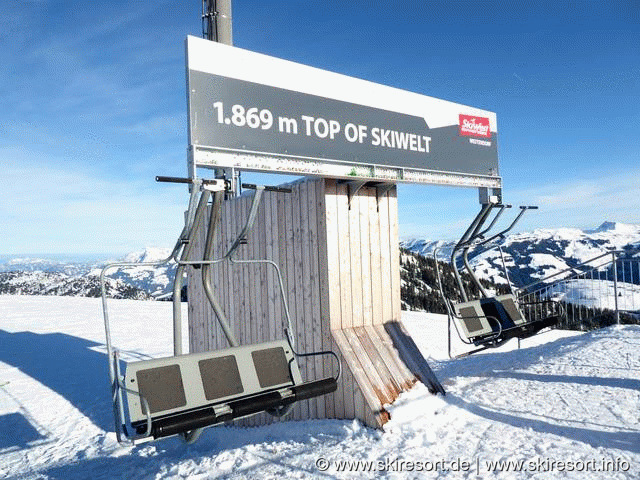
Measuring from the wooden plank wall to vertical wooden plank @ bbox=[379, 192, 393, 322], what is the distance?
13mm

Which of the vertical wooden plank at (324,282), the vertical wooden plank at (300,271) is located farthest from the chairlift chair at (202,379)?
the vertical wooden plank at (300,271)

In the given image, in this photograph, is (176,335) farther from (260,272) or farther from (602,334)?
(602,334)

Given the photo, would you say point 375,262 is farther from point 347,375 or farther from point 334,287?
point 347,375

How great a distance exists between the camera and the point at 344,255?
6.10m

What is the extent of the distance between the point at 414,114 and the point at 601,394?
409cm

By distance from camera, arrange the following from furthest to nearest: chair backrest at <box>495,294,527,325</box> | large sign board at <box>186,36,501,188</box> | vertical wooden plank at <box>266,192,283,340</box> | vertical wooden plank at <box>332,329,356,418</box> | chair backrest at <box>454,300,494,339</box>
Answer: chair backrest at <box>495,294,527,325</box>
chair backrest at <box>454,300,494,339</box>
vertical wooden plank at <box>266,192,283,340</box>
vertical wooden plank at <box>332,329,356,418</box>
large sign board at <box>186,36,501,188</box>

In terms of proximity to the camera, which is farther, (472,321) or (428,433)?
(472,321)

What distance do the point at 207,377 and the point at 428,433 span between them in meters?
2.39

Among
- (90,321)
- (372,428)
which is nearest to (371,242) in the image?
(372,428)

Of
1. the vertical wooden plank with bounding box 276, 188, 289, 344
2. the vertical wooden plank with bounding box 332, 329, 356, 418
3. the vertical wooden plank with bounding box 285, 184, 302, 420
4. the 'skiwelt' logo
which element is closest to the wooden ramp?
the vertical wooden plank with bounding box 332, 329, 356, 418

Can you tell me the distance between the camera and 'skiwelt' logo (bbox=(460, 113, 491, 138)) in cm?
703

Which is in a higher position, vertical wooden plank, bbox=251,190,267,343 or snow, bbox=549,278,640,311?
vertical wooden plank, bbox=251,190,267,343

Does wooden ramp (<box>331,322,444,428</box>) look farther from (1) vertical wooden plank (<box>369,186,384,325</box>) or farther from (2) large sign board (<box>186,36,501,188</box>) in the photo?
(2) large sign board (<box>186,36,501,188</box>)

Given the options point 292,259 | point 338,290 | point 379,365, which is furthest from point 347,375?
point 292,259
